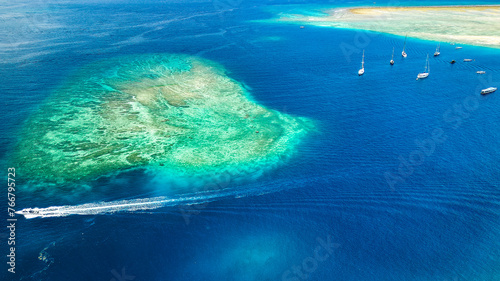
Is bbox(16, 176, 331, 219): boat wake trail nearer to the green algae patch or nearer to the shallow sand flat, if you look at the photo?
the green algae patch

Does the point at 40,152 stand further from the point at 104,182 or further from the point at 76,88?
the point at 76,88

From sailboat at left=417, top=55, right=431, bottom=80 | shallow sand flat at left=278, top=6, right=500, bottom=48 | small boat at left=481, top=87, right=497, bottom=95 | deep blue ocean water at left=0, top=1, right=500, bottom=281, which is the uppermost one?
shallow sand flat at left=278, top=6, right=500, bottom=48

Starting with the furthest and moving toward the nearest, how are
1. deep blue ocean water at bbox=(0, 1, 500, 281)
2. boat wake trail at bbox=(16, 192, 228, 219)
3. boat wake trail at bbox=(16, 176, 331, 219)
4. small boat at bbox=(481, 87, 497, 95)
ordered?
small boat at bbox=(481, 87, 497, 95) < boat wake trail at bbox=(16, 176, 331, 219) < boat wake trail at bbox=(16, 192, 228, 219) < deep blue ocean water at bbox=(0, 1, 500, 281)

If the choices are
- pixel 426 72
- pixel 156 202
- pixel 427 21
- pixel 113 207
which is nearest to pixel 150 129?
pixel 156 202

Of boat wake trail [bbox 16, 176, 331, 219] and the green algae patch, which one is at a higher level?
the green algae patch

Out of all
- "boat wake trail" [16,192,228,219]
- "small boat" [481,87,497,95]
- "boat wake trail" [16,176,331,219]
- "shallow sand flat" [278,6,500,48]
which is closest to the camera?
"boat wake trail" [16,192,228,219]

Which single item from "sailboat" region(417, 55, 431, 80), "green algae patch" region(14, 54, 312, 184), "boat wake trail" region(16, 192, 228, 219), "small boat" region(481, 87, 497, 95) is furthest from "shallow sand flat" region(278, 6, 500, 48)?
"boat wake trail" region(16, 192, 228, 219)

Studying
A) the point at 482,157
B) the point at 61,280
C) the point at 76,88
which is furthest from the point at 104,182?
the point at 482,157
